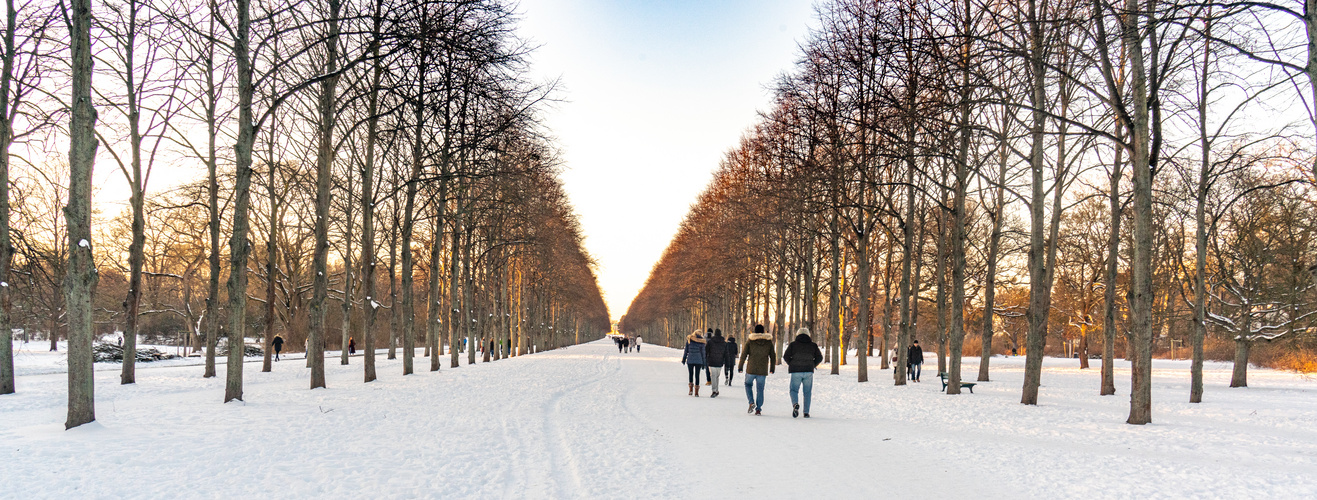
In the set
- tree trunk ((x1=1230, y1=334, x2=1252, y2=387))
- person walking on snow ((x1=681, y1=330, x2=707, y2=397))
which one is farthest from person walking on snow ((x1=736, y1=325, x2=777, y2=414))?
tree trunk ((x1=1230, y1=334, x2=1252, y2=387))

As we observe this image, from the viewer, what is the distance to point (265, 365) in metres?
24.0

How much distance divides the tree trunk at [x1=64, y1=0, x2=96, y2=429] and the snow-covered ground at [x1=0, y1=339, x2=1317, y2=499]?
0.74 meters

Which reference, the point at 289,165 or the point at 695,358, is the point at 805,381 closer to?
the point at 695,358

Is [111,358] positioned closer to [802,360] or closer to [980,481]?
[802,360]

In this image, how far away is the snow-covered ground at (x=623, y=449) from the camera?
598 cm

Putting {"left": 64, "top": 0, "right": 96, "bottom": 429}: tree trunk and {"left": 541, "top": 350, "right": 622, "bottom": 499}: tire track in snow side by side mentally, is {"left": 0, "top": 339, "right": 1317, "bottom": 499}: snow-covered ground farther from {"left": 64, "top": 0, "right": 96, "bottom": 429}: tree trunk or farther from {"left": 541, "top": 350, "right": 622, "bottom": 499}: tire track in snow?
{"left": 64, "top": 0, "right": 96, "bottom": 429}: tree trunk

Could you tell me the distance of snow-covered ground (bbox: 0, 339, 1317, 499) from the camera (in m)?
5.98

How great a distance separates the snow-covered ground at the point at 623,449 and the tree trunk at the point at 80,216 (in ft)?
2.44

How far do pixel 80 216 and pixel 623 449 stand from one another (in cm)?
707

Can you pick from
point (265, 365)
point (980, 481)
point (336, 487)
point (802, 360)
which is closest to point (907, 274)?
point (802, 360)

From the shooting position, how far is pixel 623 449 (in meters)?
8.13

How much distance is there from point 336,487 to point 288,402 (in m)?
6.65

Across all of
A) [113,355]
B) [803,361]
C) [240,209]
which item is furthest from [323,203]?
[113,355]

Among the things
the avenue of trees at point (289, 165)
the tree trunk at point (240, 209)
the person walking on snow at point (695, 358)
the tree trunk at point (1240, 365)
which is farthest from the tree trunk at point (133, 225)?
the tree trunk at point (1240, 365)
